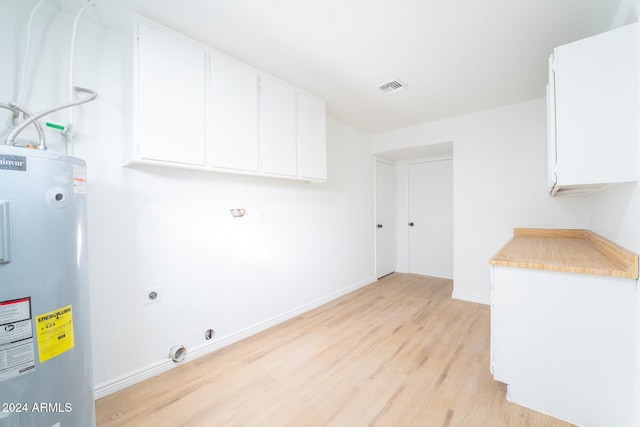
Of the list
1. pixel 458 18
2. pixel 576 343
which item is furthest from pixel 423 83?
pixel 576 343

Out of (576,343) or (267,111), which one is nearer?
(576,343)

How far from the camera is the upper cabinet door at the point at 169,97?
5.54ft

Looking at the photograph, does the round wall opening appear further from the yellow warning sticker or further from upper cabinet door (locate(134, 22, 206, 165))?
upper cabinet door (locate(134, 22, 206, 165))

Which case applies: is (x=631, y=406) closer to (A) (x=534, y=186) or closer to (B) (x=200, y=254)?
(A) (x=534, y=186)

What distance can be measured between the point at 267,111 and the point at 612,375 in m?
2.94

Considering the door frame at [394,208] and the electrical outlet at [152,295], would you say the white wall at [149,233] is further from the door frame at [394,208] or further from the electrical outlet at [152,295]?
the door frame at [394,208]

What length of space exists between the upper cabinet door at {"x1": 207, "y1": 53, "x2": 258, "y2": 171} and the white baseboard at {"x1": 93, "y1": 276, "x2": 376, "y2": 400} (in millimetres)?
1558

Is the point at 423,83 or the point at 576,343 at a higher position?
the point at 423,83

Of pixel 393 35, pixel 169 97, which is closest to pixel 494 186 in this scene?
pixel 393 35

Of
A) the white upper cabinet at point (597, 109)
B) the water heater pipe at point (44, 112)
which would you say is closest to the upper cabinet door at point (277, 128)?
the water heater pipe at point (44, 112)

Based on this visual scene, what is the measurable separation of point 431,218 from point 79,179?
466 cm

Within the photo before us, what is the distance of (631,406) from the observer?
1.33 metres

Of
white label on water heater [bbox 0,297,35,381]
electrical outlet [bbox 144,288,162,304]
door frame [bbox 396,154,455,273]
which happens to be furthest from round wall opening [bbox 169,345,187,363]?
door frame [bbox 396,154,455,273]

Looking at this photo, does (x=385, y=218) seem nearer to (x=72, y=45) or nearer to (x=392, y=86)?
(x=392, y=86)
